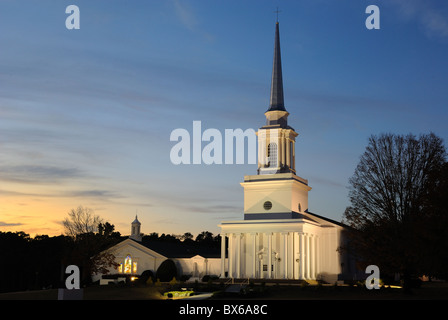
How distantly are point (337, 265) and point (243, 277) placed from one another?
1167cm

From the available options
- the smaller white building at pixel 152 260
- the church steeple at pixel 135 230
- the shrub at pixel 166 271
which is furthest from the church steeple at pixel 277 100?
the church steeple at pixel 135 230

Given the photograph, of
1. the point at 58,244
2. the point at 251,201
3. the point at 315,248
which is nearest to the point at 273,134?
the point at 251,201

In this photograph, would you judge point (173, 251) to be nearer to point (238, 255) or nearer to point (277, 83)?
point (238, 255)

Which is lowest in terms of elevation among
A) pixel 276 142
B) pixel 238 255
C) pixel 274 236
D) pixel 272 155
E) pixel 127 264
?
pixel 127 264

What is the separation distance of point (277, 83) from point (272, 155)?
30.5ft

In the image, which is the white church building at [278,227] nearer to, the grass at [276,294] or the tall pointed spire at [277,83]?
the tall pointed spire at [277,83]

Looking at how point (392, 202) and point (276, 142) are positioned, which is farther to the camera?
point (276, 142)

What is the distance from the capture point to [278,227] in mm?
61844

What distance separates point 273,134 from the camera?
221 ft

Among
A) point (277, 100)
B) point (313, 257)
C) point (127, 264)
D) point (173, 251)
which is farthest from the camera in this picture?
point (173, 251)

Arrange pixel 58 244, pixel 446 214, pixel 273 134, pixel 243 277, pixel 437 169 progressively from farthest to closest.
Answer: pixel 58 244
pixel 273 134
pixel 243 277
pixel 437 169
pixel 446 214

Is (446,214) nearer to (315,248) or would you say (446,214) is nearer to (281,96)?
(315,248)

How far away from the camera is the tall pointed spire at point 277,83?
226 feet

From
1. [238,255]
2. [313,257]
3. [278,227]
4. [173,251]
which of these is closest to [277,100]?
[278,227]
